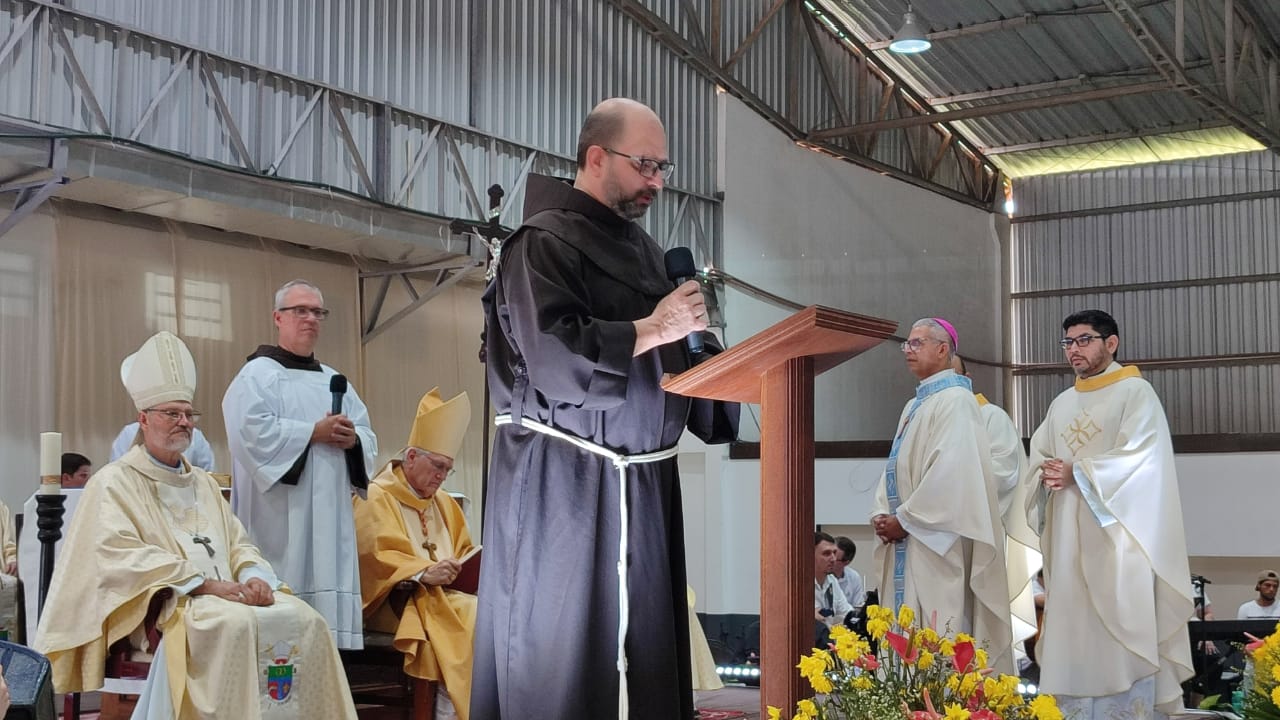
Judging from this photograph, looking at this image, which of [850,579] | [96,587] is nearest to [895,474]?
[96,587]

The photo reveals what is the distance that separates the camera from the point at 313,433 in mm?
5441

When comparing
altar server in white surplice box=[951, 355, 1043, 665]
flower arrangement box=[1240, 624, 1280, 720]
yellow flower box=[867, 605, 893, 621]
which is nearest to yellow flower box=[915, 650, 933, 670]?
yellow flower box=[867, 605, 893, 621]

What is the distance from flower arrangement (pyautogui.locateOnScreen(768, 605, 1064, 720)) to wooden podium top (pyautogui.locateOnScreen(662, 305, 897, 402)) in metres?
0.49

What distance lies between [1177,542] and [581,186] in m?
4.20

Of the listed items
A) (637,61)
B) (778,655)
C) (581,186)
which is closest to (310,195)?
(637,61)

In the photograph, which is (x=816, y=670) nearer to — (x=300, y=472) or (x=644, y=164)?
(x=644, y=164)

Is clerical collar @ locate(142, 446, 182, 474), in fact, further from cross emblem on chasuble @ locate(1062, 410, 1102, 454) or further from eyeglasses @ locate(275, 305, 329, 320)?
cross emblem on chasuble @ locate(1062, 410, 1102, 454)

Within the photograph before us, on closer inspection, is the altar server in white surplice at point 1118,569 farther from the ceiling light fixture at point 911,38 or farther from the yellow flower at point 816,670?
the ceiling light fixture at point 911,38

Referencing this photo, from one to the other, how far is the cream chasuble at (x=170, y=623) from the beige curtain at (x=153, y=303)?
16.8 ft

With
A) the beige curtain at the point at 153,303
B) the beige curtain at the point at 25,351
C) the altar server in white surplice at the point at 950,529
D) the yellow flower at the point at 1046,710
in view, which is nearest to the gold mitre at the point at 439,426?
the altar server in white surplice at the point at 950,529

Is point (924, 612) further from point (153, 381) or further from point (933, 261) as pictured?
point (933, 261)

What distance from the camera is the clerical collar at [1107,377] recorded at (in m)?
6.36

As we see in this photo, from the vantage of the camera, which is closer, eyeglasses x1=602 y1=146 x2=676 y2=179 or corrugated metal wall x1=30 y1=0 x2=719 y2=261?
eyeglasses x1=602 y1=146 x2=676 y2=179

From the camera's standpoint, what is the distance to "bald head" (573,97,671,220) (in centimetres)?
278
